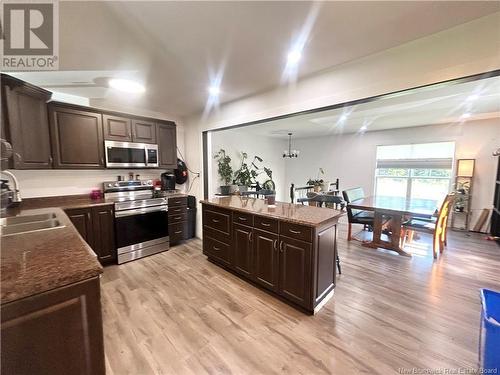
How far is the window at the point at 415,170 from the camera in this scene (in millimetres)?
5094

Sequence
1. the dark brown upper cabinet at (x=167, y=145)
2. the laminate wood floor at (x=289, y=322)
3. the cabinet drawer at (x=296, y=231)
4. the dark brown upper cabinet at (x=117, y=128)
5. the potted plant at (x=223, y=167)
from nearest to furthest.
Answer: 1. the laminate wood floor at (x=289, y=322)
2. the cabinet drawer at (x=296, y=231)
3. the dark brown upper cabinet at (x=117, y=128)
4. the dark brown upper cabinet at (x=167, y=145)
5. the potted plant at (x=223, y=167)

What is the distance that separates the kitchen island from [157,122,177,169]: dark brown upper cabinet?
71.1 inches

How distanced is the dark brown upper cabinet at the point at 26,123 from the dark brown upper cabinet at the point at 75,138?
10 centimetres

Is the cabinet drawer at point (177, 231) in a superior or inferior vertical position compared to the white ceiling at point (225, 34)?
inferior

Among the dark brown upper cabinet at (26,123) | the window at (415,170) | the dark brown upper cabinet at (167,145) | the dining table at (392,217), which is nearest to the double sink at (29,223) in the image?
the dark brown upper cabinet at (26,123)

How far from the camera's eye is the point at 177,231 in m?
3.85

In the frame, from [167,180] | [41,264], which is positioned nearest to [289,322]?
[41,264]

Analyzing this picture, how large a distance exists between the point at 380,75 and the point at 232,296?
2.72m

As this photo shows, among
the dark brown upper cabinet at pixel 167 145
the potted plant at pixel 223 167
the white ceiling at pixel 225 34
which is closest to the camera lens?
the white ceiling at pixel 225 34

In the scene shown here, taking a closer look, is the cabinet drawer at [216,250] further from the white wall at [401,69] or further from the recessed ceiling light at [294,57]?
the recessed ceiling light at [294,57]

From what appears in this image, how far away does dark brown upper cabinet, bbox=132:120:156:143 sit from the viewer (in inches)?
140

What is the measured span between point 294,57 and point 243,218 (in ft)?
5.95

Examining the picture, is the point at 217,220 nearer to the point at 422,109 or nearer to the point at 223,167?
the point at 223,167

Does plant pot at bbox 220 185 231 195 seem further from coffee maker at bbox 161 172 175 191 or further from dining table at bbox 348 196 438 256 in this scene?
dining table at bbox 348 196 438 256
